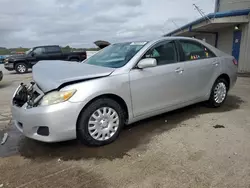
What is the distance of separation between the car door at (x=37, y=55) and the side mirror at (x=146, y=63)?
542 inches

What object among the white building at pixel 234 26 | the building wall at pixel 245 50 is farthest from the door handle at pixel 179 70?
the building wall at pixel 245 50

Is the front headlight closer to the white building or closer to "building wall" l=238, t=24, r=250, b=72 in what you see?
the white building

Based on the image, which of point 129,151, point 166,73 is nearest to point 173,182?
point 129,151

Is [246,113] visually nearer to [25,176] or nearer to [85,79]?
[85,79]

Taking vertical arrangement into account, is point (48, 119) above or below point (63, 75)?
below

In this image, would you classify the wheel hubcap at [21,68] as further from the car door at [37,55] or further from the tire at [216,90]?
the tire at [216,90]

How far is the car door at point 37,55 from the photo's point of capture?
15.6 metres

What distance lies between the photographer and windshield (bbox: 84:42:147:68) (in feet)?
11.9

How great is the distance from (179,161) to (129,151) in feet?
2.29

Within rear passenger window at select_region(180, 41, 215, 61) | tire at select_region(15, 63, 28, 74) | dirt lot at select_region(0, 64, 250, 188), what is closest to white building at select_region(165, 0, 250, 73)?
rear passenger window at select_region(180, 41, 215, 61)

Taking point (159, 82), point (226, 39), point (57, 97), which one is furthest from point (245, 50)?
point (57, 97)

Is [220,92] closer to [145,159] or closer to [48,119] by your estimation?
[145,159]

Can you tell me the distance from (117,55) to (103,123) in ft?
4.32

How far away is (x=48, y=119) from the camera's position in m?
2.84
